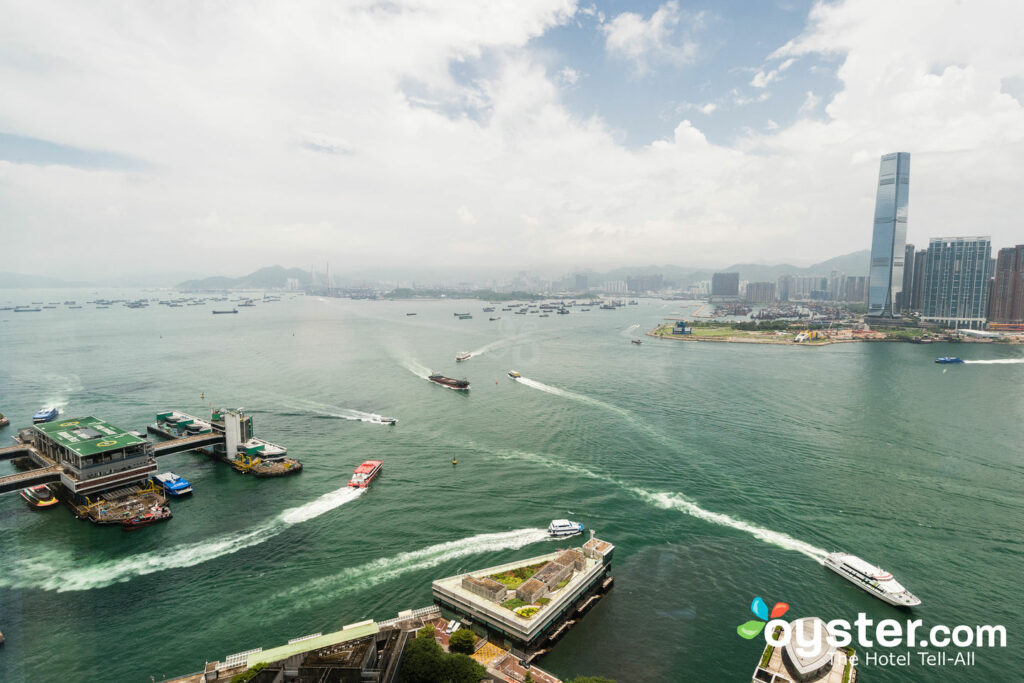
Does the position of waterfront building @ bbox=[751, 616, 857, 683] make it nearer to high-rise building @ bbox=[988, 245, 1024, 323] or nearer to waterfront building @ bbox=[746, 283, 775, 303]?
high-rise building @ bbox=[988, 245, 1024, 323]

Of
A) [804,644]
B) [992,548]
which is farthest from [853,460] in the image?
[804,644]

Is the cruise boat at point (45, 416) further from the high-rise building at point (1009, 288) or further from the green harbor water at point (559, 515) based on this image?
the high-rise building at point (1009, 288)

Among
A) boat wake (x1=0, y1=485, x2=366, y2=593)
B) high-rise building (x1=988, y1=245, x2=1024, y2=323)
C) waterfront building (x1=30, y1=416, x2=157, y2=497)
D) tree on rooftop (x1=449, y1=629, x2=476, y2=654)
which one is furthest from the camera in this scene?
high-rise building (x1=988, y1=245, x2=1024, y2=323)

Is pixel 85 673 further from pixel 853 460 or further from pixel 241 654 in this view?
pixel 853 460

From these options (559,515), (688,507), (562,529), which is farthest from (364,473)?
(688,507)

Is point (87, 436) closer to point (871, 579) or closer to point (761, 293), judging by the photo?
point (871, 579)

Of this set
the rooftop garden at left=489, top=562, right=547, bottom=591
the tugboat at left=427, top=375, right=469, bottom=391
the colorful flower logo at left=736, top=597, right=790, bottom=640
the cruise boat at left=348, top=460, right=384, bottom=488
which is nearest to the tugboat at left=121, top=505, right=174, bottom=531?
the cruise boat at left=348, top=460, right=384, bottom=488
